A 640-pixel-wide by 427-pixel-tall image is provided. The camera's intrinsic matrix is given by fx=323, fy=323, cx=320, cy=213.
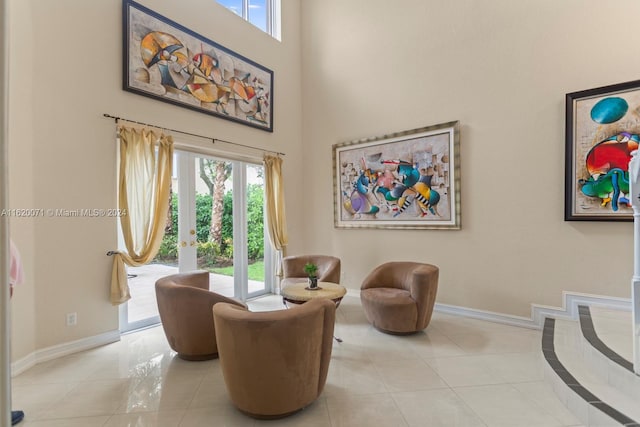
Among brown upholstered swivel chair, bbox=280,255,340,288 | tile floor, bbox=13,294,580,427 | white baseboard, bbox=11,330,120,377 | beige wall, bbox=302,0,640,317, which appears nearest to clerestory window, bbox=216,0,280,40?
beige wall, bbox=302,0,640,317

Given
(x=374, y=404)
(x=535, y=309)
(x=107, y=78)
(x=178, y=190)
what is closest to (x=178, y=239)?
(x=178, y=190)

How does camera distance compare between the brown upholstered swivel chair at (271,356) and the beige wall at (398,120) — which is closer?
the brown upholstered swivel chair at (271,356)

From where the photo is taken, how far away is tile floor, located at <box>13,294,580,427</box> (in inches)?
85.0

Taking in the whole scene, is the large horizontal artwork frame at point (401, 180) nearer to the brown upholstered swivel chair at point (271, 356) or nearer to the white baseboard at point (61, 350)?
the brown upholstered swivel chair at point (271, 356)

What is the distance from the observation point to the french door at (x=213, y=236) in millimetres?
3998

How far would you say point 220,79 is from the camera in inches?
180

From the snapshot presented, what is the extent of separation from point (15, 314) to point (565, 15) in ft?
20.6

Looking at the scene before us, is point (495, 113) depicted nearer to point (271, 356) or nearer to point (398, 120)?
point (398, 120)

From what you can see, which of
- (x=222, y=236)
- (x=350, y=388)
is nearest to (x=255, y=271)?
(x=222, y=236)

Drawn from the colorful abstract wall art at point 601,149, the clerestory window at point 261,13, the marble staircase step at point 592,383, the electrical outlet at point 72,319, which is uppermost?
the clerestory window at point 261,13

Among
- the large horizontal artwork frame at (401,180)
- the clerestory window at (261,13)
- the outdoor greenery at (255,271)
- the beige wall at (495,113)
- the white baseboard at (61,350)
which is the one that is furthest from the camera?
the clerestory window at (261,13)

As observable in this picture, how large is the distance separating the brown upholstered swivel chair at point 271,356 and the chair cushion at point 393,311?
61.5 inches

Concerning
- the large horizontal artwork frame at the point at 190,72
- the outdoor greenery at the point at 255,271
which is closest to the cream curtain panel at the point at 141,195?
the large horizontal artwork frame at the point at 190,72

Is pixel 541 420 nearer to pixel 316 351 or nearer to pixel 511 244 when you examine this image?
pixel 316 351
